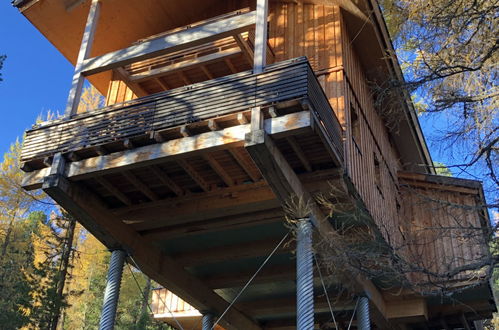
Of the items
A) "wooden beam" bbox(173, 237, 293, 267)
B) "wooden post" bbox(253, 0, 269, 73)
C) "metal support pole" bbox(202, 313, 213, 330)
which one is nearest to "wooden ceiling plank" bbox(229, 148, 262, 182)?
"wooden post" bbox(253, 0, 269, 73)

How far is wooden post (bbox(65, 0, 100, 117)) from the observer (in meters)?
9.69

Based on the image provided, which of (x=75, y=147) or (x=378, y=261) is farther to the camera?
(x=75, y=147)

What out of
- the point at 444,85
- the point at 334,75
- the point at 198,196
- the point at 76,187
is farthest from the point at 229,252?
the point at 444,85

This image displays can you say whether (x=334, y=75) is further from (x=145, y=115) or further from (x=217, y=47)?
(x=145, y=115)

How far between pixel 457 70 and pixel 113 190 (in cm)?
586

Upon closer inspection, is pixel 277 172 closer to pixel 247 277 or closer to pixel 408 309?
pixel 247 277

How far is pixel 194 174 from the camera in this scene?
30.0 feet

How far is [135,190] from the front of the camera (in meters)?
9.80

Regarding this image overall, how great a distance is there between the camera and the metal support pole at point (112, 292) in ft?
30.2

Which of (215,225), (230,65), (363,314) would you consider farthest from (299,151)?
(363,314)

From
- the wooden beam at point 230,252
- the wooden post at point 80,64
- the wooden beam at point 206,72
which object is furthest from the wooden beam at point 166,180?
the wooden beam at point 206,72

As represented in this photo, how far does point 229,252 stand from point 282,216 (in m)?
1.78

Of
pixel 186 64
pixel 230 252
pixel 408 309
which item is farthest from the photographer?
pixel 408 309

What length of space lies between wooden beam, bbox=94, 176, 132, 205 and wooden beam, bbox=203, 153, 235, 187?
193 cm
